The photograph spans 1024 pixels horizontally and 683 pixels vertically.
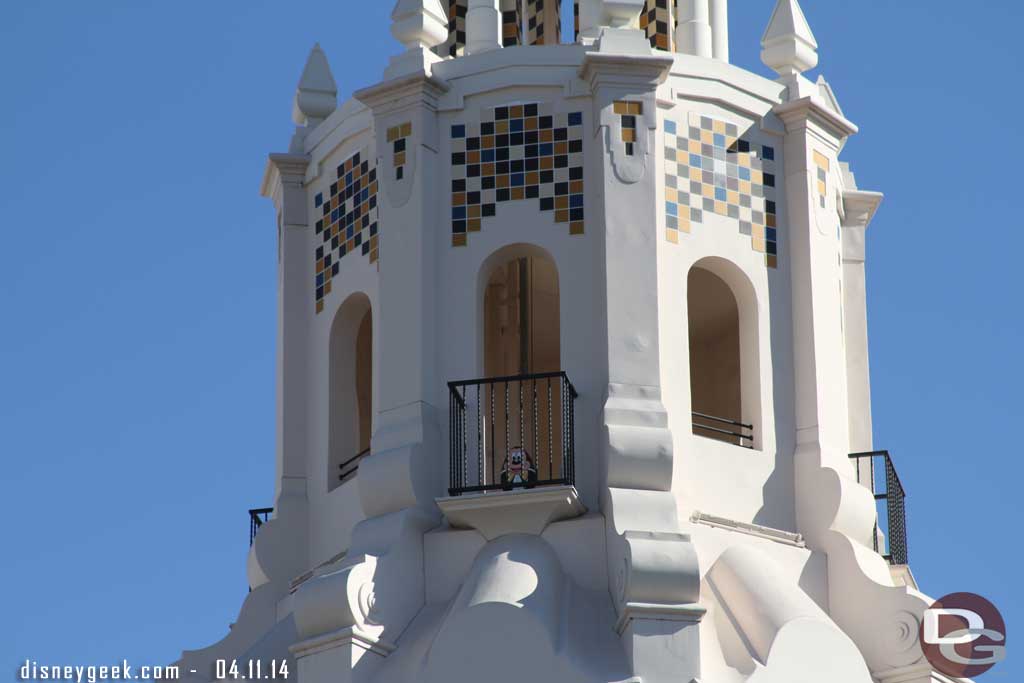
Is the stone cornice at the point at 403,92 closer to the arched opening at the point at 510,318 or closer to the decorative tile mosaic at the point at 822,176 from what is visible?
the arched opening at the point at 510,318

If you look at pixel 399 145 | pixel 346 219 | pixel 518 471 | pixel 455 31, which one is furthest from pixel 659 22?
pixel 518 471

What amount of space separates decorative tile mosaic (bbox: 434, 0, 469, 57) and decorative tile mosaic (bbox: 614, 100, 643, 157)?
11.8ft

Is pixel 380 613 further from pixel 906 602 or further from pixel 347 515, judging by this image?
pixel 906 602

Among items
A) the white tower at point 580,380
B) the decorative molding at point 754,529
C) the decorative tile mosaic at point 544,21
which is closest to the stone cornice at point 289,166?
the white tower at point 580,380

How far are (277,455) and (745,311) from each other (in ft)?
17.1

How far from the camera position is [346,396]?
1278 inches

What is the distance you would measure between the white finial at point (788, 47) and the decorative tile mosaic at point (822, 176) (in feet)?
3.04

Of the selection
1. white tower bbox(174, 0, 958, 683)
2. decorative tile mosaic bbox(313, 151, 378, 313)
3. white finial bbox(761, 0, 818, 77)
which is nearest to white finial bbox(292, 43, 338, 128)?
white tower bbox(174, 0, 958, 683)

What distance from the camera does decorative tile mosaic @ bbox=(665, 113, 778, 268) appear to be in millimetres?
31391

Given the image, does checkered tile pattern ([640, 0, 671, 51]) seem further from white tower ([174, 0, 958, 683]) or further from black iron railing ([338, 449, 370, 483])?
black iron railing ([338, 449, 370, 483])

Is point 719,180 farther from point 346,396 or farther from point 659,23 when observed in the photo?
point 346,396

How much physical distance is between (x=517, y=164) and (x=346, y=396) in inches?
125

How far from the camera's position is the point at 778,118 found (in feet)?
106

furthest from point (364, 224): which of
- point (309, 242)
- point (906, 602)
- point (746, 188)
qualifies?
point (906, 602)
